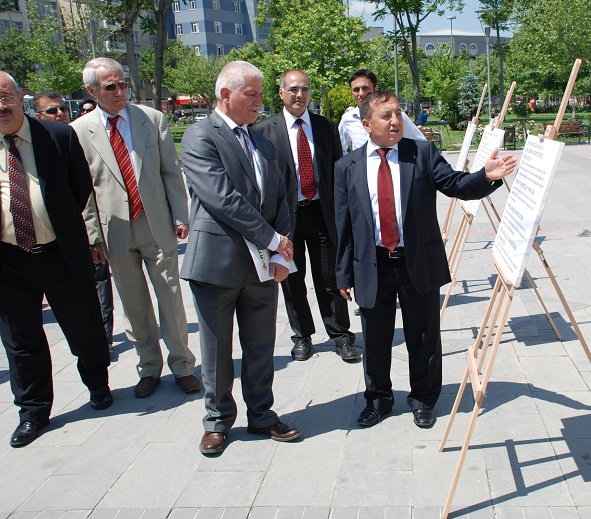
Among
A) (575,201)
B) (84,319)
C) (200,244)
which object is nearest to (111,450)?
(84,319)

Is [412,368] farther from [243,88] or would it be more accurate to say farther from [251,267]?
[243,88]

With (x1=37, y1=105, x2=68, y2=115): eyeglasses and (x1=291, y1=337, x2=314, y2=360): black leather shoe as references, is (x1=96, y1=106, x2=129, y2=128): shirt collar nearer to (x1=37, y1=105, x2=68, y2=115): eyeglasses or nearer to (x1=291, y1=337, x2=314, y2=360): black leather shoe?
(x1=37, y1=105, x2=68, y2=115): eyeglasses

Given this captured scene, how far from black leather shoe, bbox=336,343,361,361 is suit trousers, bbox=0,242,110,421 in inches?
73.8

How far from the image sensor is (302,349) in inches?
215

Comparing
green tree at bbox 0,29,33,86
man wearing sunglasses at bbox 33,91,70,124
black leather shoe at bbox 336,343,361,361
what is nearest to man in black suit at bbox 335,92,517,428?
black leather shoe at bbox 336,343,361,361

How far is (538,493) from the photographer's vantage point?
3.28 meters

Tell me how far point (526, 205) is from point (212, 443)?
7.11ft

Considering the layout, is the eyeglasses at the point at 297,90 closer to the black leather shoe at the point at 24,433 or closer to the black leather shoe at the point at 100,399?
the black leather shoe at the point at 100,399

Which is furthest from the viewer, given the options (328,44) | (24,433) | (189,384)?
(328,44)

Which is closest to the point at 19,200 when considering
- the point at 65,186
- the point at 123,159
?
the point at 65,186

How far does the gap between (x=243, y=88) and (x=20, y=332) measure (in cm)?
213

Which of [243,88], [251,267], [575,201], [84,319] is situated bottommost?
[575,201]

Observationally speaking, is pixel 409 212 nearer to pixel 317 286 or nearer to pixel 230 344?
pixel 230 344

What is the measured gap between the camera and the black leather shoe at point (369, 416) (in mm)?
4160
